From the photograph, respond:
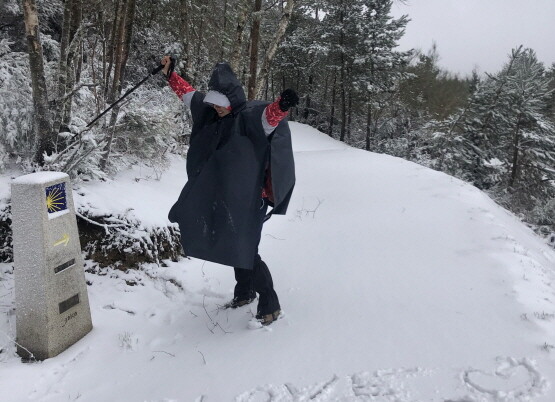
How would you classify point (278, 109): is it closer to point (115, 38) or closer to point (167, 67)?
point (167, 67)

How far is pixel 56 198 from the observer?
280cm

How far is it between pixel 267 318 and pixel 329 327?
53cm

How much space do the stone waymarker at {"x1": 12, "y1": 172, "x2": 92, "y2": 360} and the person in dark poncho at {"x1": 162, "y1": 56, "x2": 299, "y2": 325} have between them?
0.84 meters

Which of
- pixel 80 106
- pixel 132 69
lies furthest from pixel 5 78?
pixel 132 69

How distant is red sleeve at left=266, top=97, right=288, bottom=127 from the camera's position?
2522mm

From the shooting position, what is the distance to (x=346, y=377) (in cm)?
246

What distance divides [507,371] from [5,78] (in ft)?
19.5

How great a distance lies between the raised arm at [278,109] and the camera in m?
2.38

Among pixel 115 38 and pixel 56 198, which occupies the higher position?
pixel 115 38

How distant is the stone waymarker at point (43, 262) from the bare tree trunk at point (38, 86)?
1.72 metres

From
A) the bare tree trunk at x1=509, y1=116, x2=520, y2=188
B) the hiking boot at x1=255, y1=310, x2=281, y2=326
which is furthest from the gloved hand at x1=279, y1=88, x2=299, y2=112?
the bare tree trunk at x1=509, y1=116, x2=520, y2=188

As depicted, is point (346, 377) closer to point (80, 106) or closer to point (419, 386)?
point (419, 386)

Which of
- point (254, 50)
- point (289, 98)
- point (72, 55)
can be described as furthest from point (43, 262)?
point (254, 50)

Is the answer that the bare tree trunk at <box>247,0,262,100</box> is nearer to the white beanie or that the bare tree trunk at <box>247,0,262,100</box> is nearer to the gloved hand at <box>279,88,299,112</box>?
the white beanie
